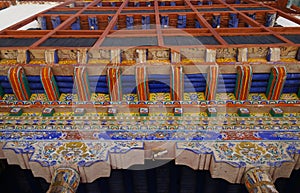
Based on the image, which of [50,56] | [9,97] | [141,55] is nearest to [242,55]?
[141,55]

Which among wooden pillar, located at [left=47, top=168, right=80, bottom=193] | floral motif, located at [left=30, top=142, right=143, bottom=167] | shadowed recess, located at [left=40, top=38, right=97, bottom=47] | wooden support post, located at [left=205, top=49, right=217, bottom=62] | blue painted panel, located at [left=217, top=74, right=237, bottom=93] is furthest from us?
shadowed recess, located at [left=40, top=38, right=97, bottom=47]

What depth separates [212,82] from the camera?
22.4ft

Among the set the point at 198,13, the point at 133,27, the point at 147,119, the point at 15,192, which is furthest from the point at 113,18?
the point at 15,192

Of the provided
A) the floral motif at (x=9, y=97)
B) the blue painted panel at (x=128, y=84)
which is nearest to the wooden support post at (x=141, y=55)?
the blue painted panel at (x=128, y=84)

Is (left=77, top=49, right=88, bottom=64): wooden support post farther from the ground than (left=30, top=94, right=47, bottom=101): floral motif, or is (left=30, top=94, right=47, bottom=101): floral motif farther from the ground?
(left=77, top=49, right=88, bottom=64): wooden support post

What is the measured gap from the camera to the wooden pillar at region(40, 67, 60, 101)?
22.5 feet

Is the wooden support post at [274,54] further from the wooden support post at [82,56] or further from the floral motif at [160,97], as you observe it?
the wooden support post at [82,56]

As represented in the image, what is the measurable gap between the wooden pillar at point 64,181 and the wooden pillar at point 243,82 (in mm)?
5066

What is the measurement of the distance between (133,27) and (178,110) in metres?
5.11

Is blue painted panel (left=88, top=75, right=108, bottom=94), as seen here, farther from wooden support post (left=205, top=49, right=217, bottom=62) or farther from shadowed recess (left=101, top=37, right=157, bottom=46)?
wooden support post (left=205, top=49, right=217, bottom=62)

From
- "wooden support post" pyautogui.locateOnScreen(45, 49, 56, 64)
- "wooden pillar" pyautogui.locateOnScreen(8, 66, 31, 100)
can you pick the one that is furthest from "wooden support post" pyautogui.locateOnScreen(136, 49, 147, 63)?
"wooden pillar" pyautogui.locateOnScreen(8, 66, 31, 100)

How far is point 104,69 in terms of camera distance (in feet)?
22.6

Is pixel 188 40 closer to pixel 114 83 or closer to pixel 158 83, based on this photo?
pixel 158 83

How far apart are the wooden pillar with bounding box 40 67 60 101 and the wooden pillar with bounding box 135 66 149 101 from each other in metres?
2.50
